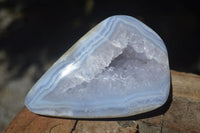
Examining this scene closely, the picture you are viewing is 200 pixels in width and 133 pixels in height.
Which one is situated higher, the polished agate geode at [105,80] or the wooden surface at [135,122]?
the polished agate geode at [105,80]

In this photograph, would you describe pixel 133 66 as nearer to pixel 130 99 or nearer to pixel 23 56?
pixel 130 99

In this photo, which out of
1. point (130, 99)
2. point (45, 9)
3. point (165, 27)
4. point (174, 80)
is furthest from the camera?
point (45, 9)

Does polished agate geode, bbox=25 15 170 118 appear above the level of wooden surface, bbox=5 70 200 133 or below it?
above

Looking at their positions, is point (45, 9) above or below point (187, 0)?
above

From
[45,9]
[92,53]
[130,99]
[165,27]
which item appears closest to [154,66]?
[130,99]
